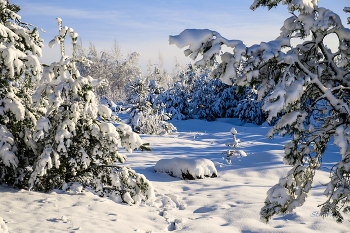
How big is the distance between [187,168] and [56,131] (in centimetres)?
318

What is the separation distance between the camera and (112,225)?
3236mm

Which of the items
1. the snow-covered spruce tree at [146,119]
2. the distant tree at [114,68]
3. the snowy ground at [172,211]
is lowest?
the snowy ground at [172,211]

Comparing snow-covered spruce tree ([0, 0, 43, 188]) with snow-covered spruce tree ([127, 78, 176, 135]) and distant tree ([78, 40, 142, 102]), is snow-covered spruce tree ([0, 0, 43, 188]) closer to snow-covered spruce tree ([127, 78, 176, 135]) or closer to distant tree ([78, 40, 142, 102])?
snow-covered spruce tree ([127, 78, 176, 135])

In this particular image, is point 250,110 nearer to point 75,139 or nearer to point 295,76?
point 75,139

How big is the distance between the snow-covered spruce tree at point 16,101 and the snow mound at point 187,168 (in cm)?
304

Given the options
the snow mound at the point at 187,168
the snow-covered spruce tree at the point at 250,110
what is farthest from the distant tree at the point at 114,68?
the snow mound at the point at 187,168

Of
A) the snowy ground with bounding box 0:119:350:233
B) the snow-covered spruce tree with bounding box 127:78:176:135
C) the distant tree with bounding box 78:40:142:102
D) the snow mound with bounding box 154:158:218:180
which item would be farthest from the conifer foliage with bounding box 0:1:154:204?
the distant tree with bounding box 78:40:142:102

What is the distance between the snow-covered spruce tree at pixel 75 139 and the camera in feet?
11.9

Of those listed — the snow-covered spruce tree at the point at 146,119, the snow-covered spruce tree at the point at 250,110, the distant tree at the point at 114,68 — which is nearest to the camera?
the snow-covered spruce tree at the point at 146,119

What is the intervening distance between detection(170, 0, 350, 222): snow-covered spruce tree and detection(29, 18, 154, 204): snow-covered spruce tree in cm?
205

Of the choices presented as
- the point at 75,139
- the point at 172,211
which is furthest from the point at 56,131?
the point at 172,211

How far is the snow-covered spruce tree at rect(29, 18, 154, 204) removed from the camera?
3631 mm

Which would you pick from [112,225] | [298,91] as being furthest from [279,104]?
[112,225]

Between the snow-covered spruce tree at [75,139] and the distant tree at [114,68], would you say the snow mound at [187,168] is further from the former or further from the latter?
the distant tree at [114,68]
